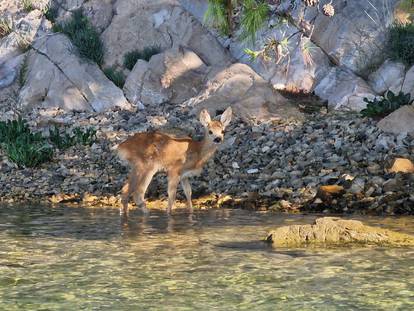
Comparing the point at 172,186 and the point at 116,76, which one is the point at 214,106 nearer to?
the point at 116,76

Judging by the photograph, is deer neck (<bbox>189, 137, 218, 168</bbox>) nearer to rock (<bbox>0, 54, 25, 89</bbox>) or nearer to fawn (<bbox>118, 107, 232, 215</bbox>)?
fawn (<bbox>118, 107, 232, 215</bbox>)

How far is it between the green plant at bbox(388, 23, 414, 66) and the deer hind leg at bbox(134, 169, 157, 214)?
9523 millimetres

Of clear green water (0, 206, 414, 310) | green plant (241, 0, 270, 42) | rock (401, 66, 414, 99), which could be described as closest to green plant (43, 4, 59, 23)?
rock (401, 66, 414, 99)

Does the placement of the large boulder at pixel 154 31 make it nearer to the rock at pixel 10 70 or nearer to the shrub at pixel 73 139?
the rock at pixel 10 70

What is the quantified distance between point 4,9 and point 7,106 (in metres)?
6.01

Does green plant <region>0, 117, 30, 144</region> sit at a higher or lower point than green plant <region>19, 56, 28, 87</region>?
lower

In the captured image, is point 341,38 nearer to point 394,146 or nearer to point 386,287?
point 394,146

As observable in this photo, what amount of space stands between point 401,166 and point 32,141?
9.42m

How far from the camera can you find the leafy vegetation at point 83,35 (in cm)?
2588

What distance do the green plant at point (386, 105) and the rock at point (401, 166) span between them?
11.1ft

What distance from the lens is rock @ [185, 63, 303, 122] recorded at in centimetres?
1985

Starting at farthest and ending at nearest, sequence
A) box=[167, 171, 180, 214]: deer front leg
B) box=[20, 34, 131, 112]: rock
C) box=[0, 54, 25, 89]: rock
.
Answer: box=[0, 54, 25, 89]: rock → box=[20, 34, 131, 112]: rock → box=[167, 171, 180, 214]: deer front leg

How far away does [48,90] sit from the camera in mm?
25031

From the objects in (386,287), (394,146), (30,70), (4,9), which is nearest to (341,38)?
(394,146)
